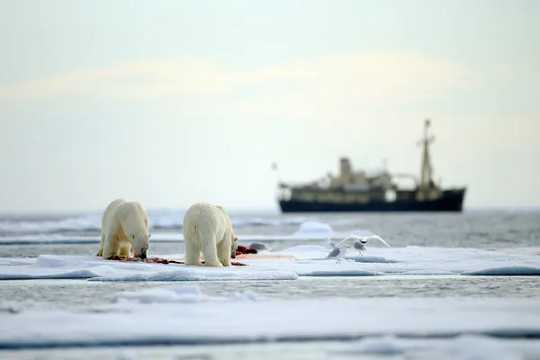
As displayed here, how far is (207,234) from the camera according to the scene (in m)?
16.3

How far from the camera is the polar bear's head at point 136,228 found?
1780 cm

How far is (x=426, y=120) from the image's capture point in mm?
127188

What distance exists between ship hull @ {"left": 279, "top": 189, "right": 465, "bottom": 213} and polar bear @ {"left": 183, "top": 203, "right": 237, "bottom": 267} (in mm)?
113328

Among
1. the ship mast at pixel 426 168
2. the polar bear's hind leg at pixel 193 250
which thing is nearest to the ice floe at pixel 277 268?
the polar bear's hind leg at pixel 193 250

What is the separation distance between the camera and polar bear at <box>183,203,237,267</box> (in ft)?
53.2

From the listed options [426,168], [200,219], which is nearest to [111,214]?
[200,219]

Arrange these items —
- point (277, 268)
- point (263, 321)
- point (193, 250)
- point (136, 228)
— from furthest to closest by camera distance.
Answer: point (136, 228) → point (193, 250) → point (277, 268) → point (263, 321)

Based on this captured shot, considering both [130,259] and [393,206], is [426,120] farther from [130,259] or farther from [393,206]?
[130,259]

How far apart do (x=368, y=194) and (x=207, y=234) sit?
382 ft

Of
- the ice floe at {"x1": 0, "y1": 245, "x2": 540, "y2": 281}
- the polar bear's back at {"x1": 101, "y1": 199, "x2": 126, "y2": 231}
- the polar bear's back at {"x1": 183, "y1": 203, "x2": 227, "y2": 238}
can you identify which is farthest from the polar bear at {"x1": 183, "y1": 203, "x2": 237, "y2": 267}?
the polar bear's back at {"x1": 101, "y1": 199, "x2": 126, "y2": 231}

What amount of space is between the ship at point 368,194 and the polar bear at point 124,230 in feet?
367

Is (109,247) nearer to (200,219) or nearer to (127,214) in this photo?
(127,214)

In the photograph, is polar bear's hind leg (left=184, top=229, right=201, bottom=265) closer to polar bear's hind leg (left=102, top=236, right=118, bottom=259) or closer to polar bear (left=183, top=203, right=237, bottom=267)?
polar bear (left=183, top=203, right=237, bottom=267)

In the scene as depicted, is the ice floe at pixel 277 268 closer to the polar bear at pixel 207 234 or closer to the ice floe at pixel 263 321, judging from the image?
the polar bear at pixel 207 234
